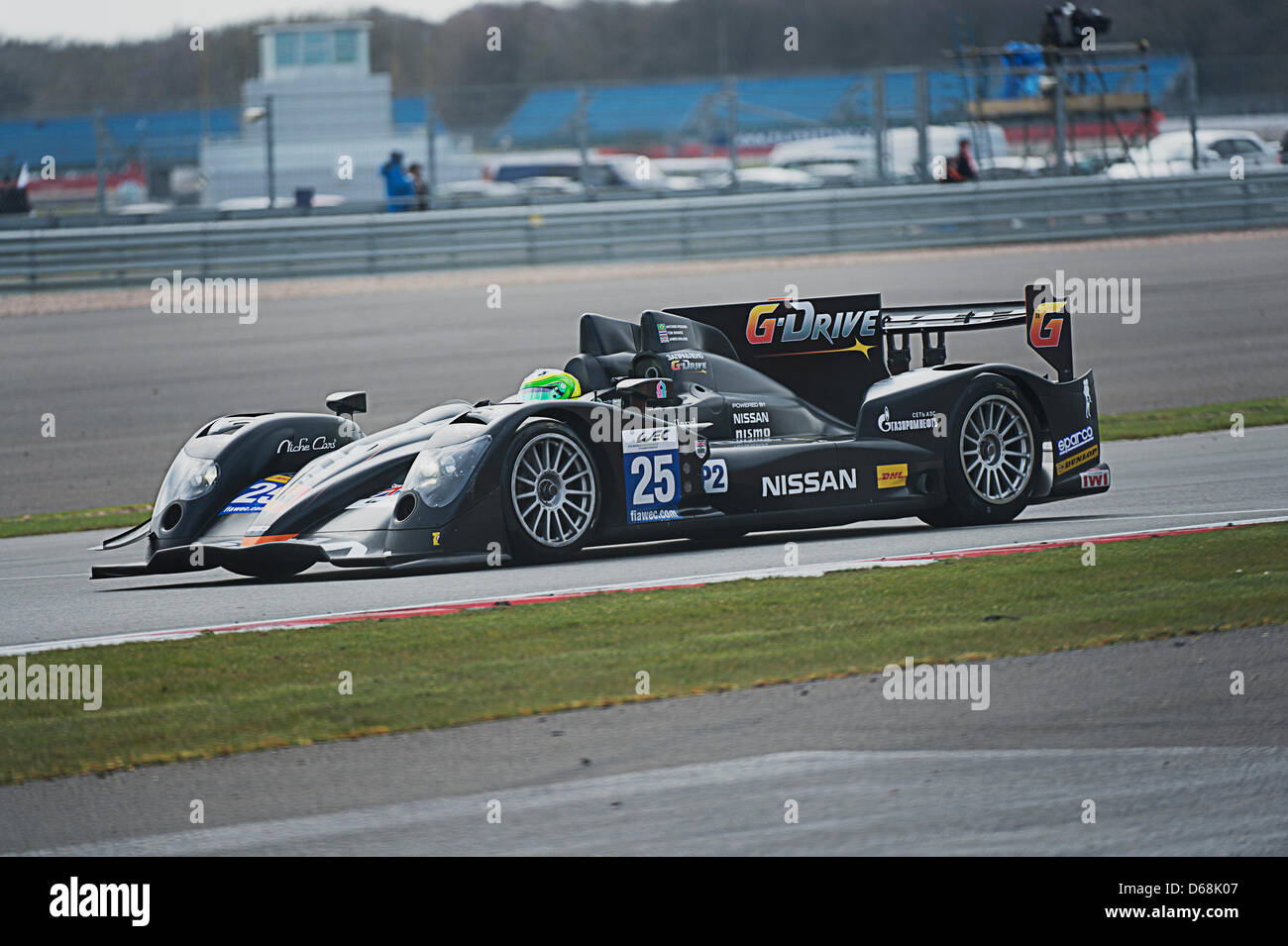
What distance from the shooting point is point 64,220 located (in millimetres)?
22750

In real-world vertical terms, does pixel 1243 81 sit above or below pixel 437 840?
above

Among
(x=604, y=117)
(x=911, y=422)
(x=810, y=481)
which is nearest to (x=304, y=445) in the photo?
(x=810, y=481)

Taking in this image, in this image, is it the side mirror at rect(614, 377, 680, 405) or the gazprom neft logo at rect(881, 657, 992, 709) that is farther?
the side mirror at rect(614, 377, 680, 405)

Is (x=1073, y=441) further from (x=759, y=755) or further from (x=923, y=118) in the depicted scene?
(x=923, y=118)

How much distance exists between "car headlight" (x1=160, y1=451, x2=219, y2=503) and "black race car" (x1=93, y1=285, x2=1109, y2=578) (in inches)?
0.4

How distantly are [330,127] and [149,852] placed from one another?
68.8 feet

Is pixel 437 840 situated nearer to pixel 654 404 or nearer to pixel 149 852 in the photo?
Result: pixel 149 852

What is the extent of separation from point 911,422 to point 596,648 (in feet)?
12.3

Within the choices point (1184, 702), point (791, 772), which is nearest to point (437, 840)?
point (791, 772)

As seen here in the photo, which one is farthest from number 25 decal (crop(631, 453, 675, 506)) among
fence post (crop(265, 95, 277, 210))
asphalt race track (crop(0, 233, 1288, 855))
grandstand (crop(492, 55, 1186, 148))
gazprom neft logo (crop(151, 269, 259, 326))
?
grandstand (crop(492, 55, 1186, 148))

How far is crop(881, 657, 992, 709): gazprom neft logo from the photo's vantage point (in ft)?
19.4

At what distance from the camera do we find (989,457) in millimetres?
10266
